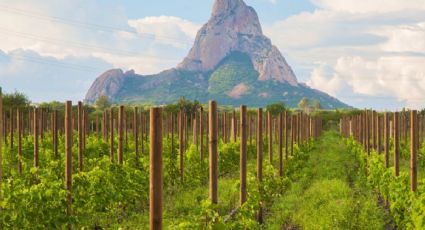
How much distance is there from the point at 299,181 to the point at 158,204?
14.5 metres

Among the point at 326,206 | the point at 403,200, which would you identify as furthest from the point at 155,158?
the point at 326,206

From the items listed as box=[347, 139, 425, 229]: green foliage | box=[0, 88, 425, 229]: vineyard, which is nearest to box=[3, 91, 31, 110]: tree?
box=[0, 88, 425, 229]: vineyard

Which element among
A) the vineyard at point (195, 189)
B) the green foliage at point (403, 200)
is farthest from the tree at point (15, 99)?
the green foliage at point (403, 200)

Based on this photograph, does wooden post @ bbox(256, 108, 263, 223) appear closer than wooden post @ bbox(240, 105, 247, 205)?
No

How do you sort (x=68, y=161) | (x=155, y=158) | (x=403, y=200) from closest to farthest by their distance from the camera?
(x=155, y=158) < (x=68, y=161) < (x=403, y=200)

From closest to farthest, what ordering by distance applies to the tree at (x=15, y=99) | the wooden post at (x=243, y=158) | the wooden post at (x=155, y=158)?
1. the wooden post at (x=155, y=158)
2. the wooden post at (x=243, y=158)
3. the tree at (x=15, y=99)

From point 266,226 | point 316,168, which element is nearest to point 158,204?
point 266,226

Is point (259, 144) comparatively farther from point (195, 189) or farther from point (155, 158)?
point (155, 158)

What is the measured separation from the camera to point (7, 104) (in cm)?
6000

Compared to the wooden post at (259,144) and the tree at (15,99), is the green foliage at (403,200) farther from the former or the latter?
the tree at (15,99)

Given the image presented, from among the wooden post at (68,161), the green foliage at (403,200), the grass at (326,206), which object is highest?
the wooden post at (68,161)

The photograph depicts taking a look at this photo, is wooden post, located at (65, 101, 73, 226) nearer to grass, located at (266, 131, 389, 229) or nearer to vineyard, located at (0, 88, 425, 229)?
vineyard, located at (0, 88, 425, 229)

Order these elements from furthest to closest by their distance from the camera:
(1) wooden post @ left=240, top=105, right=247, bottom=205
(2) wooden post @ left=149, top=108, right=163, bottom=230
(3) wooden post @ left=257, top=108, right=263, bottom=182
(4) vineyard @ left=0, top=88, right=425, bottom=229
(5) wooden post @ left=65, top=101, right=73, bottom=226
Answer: (3) wooden post @ left=257, top=108, right=263, bottom=182 → (1) wooden post @ left=240, top=105, right=247, bottom=205 → (5) wooden post @ left=65, top=101, right=73, bottom=226 → (4) vineyard @ left=0, top=88, right=425, bottom=229 → (2) wooden post @ left=149, top=108, right=163, bottom=230

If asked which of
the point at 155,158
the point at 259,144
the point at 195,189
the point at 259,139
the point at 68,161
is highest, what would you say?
the point at 155,158
